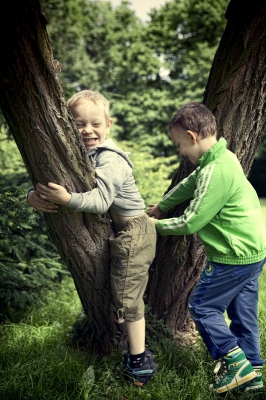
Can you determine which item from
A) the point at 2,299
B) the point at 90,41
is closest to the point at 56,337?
the point at 2,299

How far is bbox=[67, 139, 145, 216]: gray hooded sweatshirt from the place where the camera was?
2.16m

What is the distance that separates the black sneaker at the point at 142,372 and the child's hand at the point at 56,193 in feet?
3.78

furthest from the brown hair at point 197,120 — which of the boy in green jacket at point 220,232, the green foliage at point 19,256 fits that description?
the green foliage at point 19,256

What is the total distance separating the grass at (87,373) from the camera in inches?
95.3

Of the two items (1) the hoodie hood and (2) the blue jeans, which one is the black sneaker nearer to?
(2) the blue jeans

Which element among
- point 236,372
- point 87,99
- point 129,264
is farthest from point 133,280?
point 87,99

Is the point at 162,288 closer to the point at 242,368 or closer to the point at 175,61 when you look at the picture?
the point at 242,368

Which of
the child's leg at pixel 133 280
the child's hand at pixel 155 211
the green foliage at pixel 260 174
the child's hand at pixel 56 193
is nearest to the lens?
the child's hand at pixel 56 193

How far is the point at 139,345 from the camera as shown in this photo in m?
2.50

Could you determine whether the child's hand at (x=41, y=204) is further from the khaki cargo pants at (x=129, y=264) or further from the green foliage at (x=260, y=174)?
the green foliage at (x=260, y=174)

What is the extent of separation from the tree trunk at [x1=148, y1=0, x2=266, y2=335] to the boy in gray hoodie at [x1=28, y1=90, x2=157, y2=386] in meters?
0.33

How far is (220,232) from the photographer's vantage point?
91.4 inches

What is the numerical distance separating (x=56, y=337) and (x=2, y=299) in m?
1.25

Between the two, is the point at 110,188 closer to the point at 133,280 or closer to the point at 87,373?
the point at 133,280
